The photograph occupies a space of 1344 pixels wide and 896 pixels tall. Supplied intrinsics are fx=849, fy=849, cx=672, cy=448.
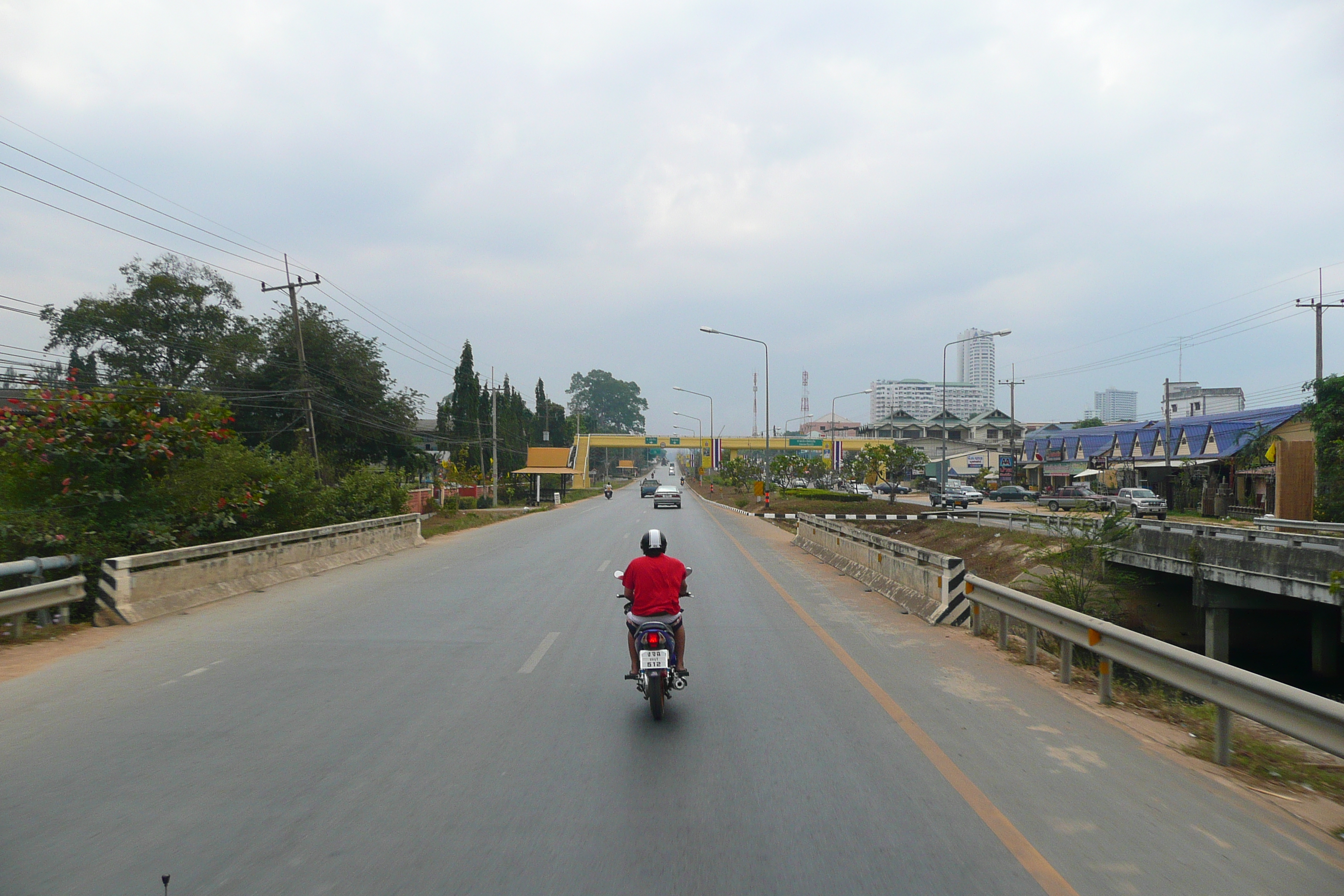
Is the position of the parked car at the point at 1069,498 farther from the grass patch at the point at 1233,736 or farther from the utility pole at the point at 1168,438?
the grass patch at the point at 1233,736

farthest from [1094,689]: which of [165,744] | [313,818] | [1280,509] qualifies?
[1280,509]

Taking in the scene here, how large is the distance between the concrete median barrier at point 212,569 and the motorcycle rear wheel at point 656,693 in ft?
27.6

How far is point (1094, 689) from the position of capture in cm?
819

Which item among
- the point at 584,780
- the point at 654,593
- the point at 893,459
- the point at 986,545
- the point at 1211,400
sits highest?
the point at 1211,400

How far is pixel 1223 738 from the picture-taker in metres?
5.94

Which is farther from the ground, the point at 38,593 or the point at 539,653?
the point at 38,593

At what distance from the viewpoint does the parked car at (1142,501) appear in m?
38.1

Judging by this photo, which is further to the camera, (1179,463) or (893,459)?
(893,459)

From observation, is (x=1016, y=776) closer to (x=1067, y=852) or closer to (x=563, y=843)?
(x=1067, y=852)

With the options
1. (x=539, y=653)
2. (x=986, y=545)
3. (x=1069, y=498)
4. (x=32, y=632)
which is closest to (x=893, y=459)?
(x=1069, y=498)

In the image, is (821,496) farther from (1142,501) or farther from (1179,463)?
(1179,463)

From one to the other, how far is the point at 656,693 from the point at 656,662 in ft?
0.83

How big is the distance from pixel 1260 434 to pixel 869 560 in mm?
40603

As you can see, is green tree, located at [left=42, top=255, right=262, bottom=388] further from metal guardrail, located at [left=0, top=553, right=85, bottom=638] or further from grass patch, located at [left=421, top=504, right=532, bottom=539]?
metal guardrail, located at [left=0, top=553, right=85, bottom=638]
